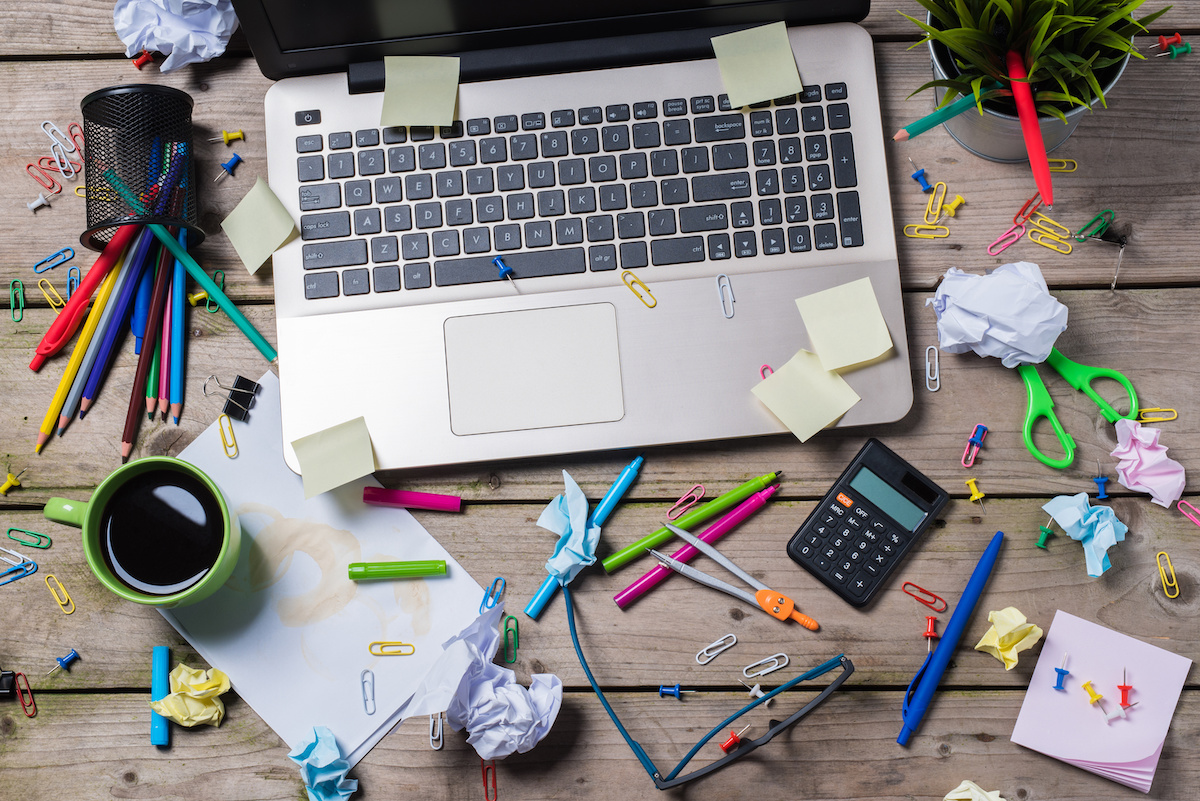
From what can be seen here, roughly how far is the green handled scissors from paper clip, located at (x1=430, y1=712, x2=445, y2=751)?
674 mm

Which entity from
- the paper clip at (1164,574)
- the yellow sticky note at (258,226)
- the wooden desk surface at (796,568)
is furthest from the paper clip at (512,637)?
the paper clip at (1164,574)

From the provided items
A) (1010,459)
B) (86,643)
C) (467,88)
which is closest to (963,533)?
(1010,459)

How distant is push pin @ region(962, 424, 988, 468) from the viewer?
84 centimetres

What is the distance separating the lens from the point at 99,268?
869 millimetres

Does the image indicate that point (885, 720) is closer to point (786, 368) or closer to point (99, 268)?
point (786, 368)

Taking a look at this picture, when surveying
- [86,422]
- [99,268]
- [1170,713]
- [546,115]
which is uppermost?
[546,115]

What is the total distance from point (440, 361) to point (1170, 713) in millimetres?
814

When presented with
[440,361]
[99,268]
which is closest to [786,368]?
[440,361]

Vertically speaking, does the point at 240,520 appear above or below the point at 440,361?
below

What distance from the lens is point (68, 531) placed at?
2.83ft

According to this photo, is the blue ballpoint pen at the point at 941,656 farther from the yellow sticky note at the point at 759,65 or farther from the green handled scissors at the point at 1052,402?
the yellow sticky note at the point at 759,65

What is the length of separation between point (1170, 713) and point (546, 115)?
871mm

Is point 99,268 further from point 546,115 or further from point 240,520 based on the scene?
point 546,115

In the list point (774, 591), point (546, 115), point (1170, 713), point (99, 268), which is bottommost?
point (1170, 713)
